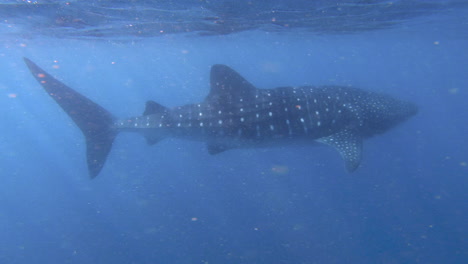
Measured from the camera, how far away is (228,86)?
758cm

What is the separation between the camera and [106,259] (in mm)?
12148

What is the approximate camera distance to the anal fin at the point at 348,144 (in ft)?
24.3

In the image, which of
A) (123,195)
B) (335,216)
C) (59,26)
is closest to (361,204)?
(335,216)

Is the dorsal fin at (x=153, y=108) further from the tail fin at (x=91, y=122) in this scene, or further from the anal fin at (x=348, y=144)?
the anal fin at (x=348, y=144)

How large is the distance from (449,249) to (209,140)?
415 inches

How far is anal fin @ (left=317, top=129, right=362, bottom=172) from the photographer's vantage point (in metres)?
7.42

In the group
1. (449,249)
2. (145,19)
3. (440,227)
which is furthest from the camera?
(145,19)

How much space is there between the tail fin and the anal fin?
5.80 m

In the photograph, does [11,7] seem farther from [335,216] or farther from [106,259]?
[335,216]

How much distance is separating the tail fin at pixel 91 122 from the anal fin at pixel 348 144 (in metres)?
5.80

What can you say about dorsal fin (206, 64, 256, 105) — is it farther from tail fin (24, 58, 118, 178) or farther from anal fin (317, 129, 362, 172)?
tail fin (24, 58, 118, 178)

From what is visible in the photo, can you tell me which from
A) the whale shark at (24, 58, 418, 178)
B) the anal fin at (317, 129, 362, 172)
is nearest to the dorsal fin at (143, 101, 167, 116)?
the whale shark at (24, 58, 418, 178)

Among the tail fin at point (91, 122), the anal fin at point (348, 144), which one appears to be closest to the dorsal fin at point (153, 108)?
the tail fin at point (91, 122)

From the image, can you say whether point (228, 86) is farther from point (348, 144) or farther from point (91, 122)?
point (91, 122)
